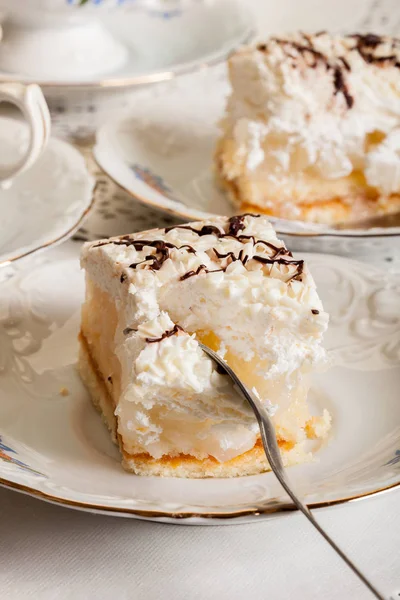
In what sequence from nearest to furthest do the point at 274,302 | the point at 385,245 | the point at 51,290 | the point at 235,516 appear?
the point at 235,516
the point at 274,302
the point at 51,290
the point at 385,245

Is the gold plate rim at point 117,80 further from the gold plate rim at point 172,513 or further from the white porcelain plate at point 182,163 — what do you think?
the gold plate rim at point 172,513

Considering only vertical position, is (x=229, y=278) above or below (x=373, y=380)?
above

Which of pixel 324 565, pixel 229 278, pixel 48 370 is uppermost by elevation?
pixel 229 278

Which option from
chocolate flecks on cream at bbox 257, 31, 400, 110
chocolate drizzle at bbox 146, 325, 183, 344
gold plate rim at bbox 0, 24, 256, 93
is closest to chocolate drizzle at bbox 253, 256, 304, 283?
chocolate drizzle at bbox 146, 325, 183, 344

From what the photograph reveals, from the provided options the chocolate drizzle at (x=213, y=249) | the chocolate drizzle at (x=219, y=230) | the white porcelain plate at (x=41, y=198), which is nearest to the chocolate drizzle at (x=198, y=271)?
the chocolate drizzle at (x=213, y=249)

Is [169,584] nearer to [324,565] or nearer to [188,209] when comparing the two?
[324,565]

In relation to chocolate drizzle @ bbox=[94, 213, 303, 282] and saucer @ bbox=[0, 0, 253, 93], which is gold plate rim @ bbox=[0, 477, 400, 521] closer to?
chocolate drizzle @ bbox=[94, 213, 303, 282]

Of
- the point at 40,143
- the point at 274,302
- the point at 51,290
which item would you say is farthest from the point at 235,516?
the point at 40,143

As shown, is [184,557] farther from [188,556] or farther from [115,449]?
[115,449]
